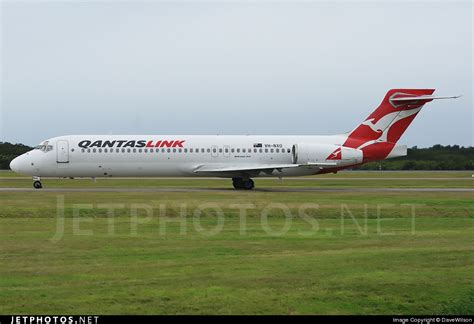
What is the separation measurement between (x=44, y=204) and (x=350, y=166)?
75.2 ft

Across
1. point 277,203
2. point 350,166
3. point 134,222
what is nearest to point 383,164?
point 350,166

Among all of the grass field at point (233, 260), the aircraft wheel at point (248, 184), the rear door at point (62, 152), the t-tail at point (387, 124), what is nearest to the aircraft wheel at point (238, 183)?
the aircraft wheel at point (248, 184)

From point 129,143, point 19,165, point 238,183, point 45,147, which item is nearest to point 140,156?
point 129,143

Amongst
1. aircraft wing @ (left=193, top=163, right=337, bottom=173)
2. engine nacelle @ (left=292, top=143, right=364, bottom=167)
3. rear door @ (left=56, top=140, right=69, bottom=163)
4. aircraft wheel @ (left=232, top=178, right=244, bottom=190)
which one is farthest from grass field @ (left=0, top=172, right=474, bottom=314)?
engine nacelle @ (left=292, top=143, right=364, bottom=167)

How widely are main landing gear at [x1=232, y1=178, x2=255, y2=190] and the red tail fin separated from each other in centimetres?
668

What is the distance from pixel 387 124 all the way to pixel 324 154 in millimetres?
4515

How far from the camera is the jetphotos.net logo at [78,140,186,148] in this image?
144 feet

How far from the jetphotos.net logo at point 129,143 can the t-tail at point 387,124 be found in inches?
429

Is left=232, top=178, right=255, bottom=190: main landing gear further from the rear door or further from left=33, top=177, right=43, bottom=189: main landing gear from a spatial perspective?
left=33, top=177, right=43, bottom=189: main landing gear

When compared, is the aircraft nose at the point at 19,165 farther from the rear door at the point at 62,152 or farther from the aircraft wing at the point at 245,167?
the aircraft wing at the point at 245,167

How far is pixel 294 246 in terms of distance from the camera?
18797 mm

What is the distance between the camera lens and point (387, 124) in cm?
4653

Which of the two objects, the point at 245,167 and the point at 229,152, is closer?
the point at 245,167

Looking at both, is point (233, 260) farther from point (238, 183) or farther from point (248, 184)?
point (238, 183)
